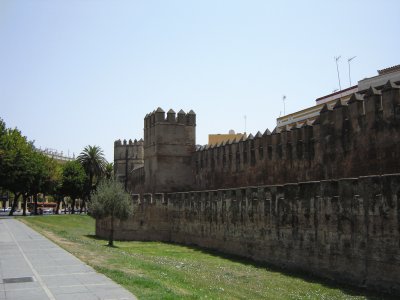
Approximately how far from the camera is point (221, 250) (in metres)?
23.9

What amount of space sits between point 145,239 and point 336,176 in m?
15.6

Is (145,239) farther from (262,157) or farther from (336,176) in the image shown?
(336,176)

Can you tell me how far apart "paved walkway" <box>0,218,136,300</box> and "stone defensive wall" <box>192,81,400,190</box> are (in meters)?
12.1

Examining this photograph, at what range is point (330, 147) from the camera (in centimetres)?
2080

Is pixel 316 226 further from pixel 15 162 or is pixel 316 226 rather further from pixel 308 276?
pixel 15 162

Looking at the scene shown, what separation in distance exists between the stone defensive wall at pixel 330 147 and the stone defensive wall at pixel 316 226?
10.6ft

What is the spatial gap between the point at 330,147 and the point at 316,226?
566cm

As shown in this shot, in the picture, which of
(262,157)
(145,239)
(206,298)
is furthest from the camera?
(145,239)

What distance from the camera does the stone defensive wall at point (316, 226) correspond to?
13.1 meters

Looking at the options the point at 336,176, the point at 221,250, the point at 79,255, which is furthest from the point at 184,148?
the point at 79,255

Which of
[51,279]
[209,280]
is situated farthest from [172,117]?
[51,279]

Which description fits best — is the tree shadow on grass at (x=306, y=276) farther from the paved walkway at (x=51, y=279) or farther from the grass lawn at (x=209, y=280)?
the paved walkway at (x=51, y=279)

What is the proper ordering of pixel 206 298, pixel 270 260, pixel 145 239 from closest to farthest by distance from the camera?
pixel 206 298
pixel 270 260
pixel 145 239

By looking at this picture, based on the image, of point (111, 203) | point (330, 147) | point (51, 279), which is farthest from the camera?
point (111, 203)
